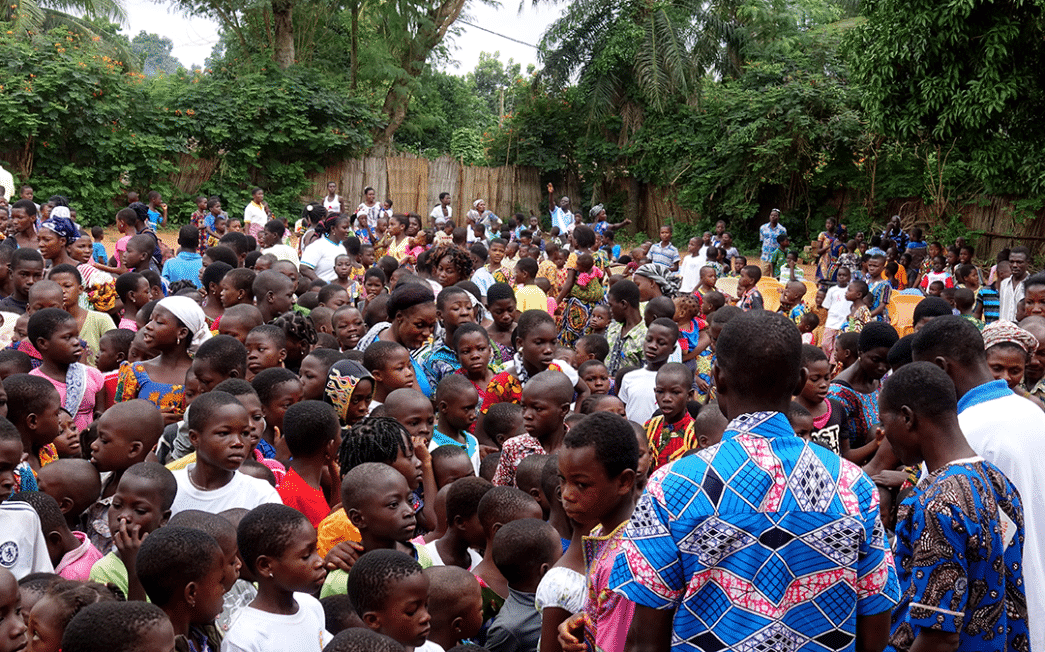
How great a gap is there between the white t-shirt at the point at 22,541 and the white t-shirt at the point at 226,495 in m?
0.47

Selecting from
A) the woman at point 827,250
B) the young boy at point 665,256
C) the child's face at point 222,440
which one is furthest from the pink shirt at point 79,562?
the woman at point 827,250

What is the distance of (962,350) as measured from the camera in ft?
11.0

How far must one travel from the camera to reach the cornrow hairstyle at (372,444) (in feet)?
12.2

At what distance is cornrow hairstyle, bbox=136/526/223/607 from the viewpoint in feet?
9.09

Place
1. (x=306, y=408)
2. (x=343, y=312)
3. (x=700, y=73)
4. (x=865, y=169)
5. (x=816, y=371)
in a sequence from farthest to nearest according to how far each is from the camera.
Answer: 1. (x=700, y=73)
2. (x=865, y=169)
3. (x=343, y=312)
4. (x=816, y=371)
5. (x=306, y=408)

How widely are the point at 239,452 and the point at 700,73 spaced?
23.9 metres

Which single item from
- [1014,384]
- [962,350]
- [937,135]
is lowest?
[1014,384]

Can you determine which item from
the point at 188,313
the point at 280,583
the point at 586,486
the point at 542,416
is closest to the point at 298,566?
the point at 280,583

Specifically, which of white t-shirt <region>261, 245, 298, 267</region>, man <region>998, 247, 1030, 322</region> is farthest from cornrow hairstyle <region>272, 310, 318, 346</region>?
man <region>998, 247, 1030, 322</region>

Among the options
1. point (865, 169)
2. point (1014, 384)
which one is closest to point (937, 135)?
point (865, 169)

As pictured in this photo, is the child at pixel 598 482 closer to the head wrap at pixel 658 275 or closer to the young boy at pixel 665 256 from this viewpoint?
the head wrap at pixel 658 275

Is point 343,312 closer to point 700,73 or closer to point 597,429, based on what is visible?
point 597,429

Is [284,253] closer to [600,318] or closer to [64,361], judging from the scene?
[600,318]

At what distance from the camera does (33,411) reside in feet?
13.5
